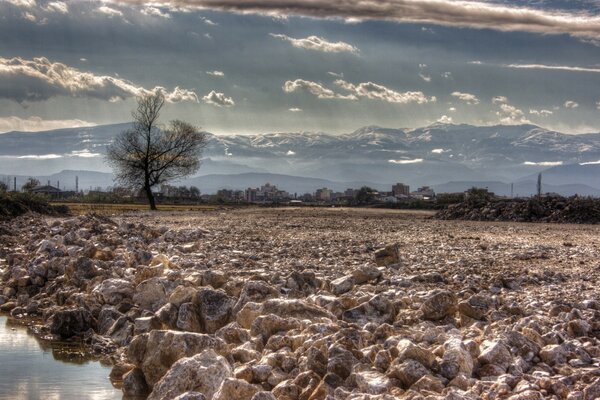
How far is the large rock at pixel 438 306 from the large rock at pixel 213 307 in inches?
96.5

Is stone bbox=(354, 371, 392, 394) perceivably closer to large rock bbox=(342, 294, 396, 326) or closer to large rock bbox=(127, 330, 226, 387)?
large rock bbox=(127, 330, 226, 387)

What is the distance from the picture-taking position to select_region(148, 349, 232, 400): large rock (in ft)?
20.2

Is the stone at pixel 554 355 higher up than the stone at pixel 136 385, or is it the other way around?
the stone at pixel 554 355

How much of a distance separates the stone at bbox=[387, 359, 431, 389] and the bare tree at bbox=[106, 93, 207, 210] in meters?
48.8

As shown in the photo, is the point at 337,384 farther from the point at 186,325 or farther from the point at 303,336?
the point at 186,325

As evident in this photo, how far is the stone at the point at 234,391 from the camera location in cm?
578

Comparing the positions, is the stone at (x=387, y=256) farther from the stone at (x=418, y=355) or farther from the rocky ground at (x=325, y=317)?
the stone at (x=418, y=355)

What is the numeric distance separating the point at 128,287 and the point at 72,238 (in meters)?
6.40

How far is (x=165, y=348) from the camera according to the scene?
24.3 ft

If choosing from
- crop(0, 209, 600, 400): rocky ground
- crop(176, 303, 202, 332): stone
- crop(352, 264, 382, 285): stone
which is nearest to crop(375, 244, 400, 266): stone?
crop(0, 209, 600, 400): rocky ground

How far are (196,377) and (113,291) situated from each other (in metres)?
5.30

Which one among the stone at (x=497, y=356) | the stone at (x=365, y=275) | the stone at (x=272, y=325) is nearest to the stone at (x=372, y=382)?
the stone at (x=497, y=356)

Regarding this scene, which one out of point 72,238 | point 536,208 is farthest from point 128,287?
point 536,208

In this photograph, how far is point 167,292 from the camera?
1035 cm
